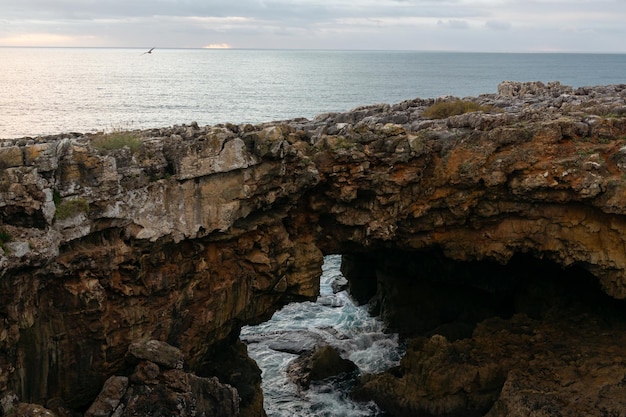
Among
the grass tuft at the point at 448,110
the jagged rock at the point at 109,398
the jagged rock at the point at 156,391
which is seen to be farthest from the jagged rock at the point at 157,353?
the grass tuft at the point at 448,110

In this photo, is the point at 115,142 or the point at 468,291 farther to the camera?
the point at 468,291

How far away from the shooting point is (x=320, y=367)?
27.3 m

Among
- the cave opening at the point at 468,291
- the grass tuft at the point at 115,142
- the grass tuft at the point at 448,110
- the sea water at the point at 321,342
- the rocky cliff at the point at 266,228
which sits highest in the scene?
the grass tuft at the point at 448,110

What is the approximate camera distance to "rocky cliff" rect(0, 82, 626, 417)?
17.0 meters

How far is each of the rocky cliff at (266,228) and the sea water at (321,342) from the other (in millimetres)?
1890

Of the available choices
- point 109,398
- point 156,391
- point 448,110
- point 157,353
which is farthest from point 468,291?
point 109,398

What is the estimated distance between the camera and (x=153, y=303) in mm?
19625

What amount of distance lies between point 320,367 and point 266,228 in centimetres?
826

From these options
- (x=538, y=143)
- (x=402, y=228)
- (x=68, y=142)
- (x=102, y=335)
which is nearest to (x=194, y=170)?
(x=68, y=142)

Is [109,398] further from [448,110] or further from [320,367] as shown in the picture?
[448,110]

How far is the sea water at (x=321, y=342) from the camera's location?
83.0ft

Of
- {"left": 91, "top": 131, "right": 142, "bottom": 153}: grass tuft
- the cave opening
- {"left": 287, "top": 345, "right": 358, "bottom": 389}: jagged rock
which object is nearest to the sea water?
{"left": 287, "top": 345, "right": 358, "bottom": 389}: jagged rock

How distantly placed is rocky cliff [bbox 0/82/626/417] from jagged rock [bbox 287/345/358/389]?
2.39 m

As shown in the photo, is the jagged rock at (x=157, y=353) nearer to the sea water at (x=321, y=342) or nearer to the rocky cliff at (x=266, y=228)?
the rocky cliff at (x=266, y=228)
